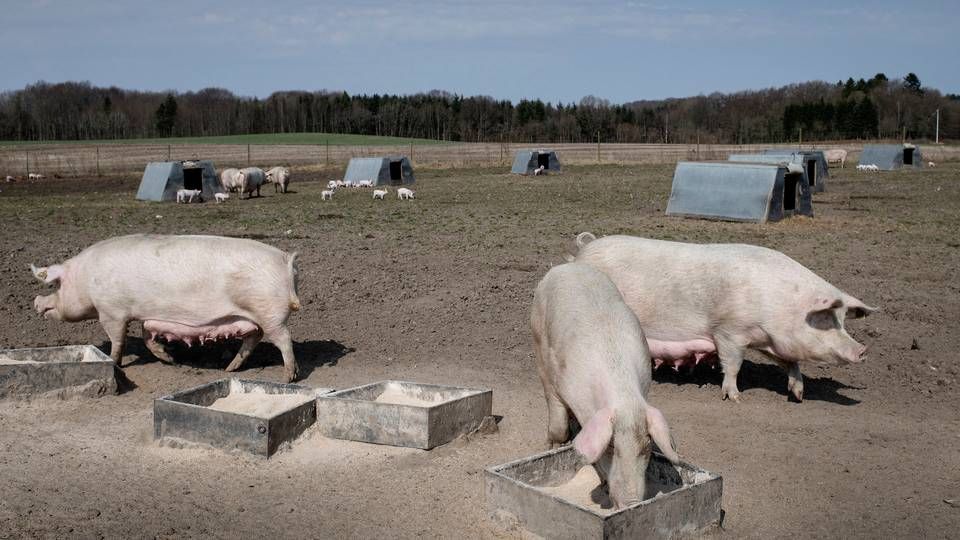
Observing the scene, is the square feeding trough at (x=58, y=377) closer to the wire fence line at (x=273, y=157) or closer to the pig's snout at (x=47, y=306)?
the pig's snout at (x=47, y=306)

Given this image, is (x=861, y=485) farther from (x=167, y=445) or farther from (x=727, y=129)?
(x=727, y=129)

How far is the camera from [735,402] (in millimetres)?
8070

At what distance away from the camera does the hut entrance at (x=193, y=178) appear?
29828 mm

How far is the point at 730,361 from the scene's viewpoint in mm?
8039

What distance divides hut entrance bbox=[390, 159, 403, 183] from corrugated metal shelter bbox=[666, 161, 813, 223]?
15.5 metres

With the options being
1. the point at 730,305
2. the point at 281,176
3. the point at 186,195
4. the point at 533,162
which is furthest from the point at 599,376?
the point at 533,162

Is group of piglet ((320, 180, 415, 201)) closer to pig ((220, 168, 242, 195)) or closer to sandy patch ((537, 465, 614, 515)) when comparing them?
pig ((220, 168, 242, 195))

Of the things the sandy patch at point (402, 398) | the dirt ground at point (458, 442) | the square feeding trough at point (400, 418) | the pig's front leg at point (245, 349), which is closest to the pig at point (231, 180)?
the dirt ground at point (458, 442)

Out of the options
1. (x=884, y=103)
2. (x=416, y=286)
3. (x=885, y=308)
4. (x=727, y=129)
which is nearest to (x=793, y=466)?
(x=885, y=308)

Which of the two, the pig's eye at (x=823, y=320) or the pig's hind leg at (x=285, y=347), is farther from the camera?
the pig's hind leg at (x=285, y=347)

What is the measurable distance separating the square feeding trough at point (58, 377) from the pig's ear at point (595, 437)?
488 centimetres

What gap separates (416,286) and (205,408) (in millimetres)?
6098

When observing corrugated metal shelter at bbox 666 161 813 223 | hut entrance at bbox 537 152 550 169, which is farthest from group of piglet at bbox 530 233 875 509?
hut entrance at bbox 537 152 550 169

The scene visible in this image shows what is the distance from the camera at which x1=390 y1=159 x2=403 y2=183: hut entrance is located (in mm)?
35469
